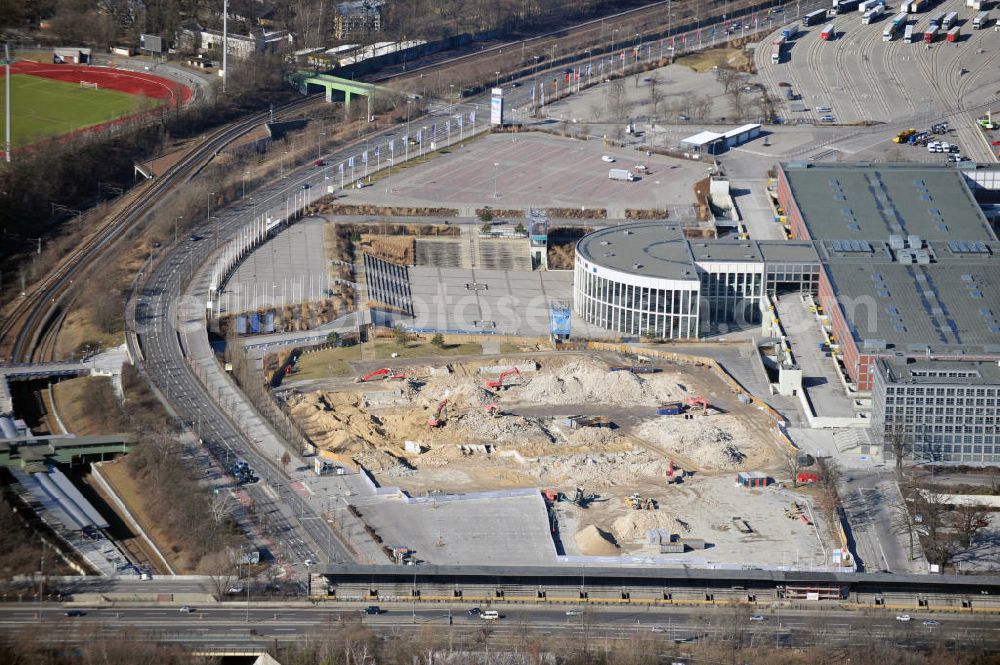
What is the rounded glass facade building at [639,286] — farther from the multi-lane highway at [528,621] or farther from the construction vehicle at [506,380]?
the multi-lane highway at [528,621]

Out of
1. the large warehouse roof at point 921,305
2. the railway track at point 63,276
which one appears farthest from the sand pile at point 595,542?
the railway track at point 63,276

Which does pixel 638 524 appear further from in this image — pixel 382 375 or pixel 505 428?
pixel 382 375

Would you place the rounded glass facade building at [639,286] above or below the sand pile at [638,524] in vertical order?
above

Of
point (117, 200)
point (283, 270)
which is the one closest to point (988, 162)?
point (283, 270)

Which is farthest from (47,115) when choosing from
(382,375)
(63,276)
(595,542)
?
(595,542)

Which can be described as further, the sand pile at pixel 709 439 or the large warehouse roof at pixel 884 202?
the large warehouse roof at pixel 884 202

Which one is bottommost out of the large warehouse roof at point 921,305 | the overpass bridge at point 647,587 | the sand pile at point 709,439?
the overpass bridge at point 647,587
